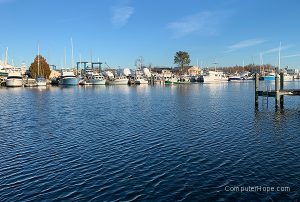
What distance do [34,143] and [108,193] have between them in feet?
33.0

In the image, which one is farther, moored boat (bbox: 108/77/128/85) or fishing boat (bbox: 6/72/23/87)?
moored boat (bbox: 108/77/128/85)

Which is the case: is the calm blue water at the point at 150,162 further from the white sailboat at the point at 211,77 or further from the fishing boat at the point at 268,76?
the fishing boat at the point at 268,76

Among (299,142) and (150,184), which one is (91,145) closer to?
(150,184)

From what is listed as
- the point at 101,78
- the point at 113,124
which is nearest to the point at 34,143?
the point at 113,124

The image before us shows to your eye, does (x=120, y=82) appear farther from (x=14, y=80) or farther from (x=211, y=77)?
(x=211, y=77)

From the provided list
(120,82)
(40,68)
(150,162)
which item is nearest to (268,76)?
(120,82)

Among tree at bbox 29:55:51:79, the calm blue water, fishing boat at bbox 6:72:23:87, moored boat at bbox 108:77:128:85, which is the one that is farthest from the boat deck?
tree at bbox 29:55:51:79

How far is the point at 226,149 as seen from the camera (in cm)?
1545

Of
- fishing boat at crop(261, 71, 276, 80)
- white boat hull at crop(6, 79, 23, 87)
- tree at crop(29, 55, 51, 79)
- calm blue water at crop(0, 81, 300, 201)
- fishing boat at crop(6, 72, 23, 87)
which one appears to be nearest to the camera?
calm blue water at crop(0, 81, 300, 201)

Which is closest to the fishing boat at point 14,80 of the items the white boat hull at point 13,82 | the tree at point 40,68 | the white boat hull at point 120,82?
the white boat hull at point 13,82

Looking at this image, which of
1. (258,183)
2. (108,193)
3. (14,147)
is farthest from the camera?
(14,147)

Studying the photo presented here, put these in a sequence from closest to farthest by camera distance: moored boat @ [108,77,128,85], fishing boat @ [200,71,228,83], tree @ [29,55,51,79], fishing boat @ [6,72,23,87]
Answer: fishing boat @ [6,72,23,87] < moored boat @ [108,77,128,85] < tree @ [29,55,51,79] < fishing boat @ [200,71,228,83]

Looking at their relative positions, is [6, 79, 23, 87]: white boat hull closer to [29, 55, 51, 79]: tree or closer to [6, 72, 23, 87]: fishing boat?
[6, 72, 23, 87]: fishing boat

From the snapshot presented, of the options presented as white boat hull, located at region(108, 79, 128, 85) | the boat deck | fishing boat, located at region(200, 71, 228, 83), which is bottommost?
the boat deck
